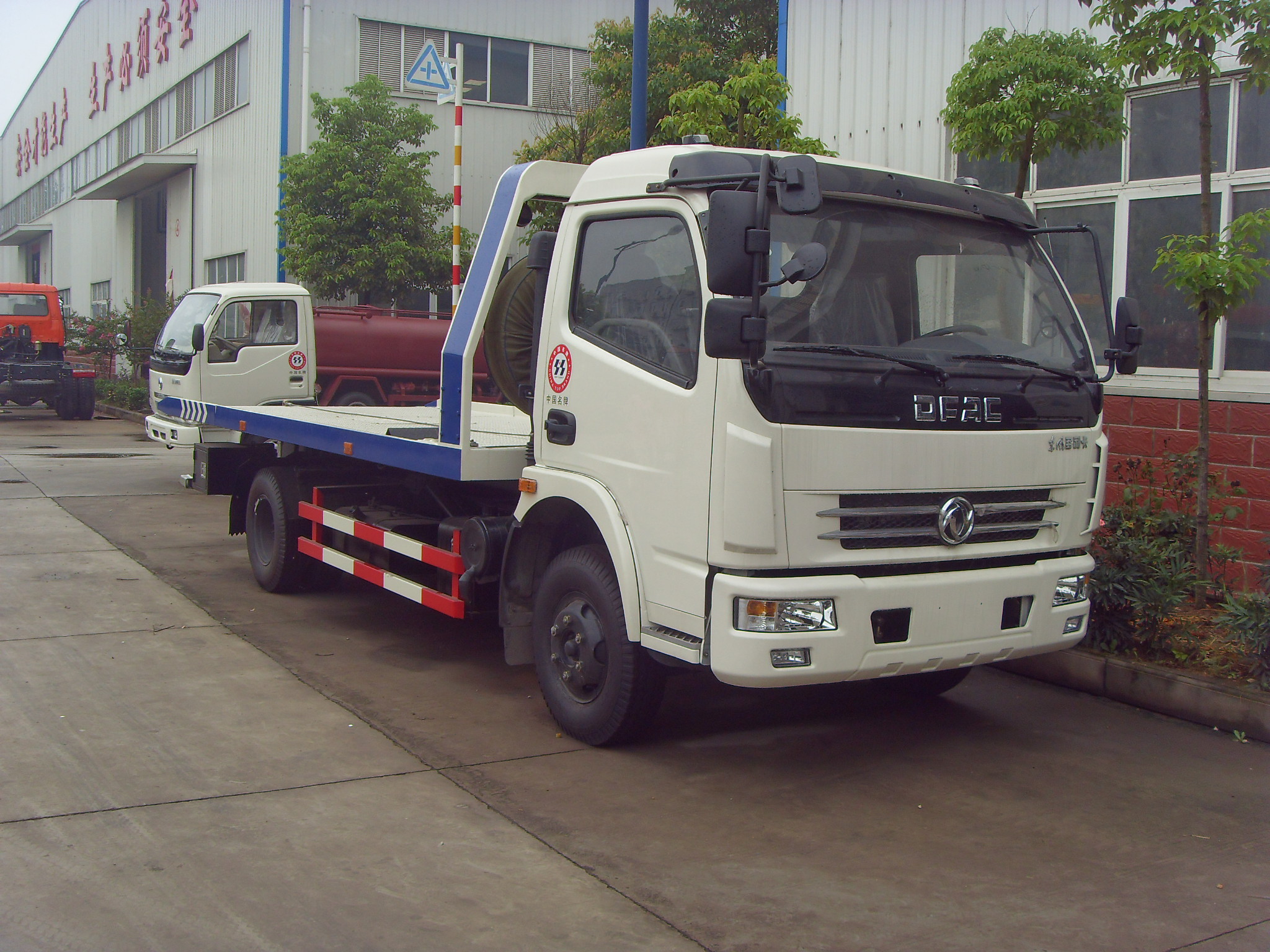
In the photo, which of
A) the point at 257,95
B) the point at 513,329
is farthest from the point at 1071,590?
the point at 257,95

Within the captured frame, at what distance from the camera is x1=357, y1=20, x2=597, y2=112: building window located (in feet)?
81.4

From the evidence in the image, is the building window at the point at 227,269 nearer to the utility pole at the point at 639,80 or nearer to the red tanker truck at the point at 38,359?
the red tanker truck at the point at 38,359

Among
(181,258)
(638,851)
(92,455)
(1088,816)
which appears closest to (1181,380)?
(1088,816)

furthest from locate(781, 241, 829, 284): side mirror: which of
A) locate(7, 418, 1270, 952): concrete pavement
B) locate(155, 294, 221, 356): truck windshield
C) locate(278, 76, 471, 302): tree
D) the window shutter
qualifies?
the window shutter

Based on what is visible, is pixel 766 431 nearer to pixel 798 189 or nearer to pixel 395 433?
pixel 798 189

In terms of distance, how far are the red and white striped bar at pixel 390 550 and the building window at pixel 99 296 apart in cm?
3662

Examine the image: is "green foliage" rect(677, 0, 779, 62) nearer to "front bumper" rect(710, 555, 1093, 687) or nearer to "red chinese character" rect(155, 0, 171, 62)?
"red chinese character" rect(155, 0, 171, 62)

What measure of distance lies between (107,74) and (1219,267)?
1604 inches

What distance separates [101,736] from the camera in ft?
17.4

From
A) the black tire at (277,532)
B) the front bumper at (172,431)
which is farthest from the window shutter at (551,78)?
the black tire at (277,532)

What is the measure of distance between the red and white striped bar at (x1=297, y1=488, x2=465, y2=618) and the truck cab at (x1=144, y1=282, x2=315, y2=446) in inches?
277

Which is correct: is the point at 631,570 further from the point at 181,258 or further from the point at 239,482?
the point at 181,258

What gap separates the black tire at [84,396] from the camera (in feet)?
81.8

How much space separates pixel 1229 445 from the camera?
26.9ft
